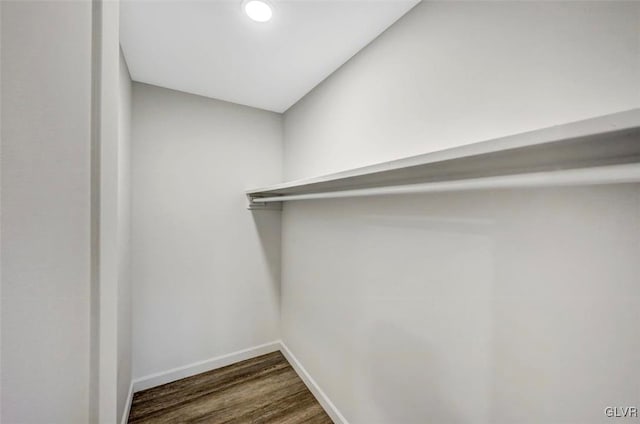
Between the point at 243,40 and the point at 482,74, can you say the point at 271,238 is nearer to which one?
the point at 243,40

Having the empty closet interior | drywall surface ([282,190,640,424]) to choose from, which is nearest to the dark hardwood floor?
the empty closet interior

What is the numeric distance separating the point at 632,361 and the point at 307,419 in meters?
1.63

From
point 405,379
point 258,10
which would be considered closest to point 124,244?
point 258,10

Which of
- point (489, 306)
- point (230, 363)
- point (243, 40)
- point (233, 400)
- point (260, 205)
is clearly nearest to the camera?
point (489, 306)

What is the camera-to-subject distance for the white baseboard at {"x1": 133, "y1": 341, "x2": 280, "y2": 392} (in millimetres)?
1812

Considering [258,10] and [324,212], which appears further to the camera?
[324,212]

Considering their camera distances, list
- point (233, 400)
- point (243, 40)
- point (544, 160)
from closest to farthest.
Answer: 1. point (544, 160)
2. point (243, 40)
3. point (233, 400)

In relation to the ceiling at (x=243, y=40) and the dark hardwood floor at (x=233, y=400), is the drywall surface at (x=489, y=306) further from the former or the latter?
the ceiling at (x=243, y=40)

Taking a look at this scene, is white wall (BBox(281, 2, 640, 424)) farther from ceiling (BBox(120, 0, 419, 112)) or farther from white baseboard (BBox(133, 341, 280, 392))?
white baseboard (BBox(133, 341, 280, 392))

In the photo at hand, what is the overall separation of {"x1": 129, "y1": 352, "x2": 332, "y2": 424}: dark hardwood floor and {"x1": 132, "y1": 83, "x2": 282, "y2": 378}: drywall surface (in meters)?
0.17

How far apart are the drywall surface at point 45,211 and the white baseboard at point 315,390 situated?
1.49m

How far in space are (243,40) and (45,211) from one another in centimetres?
138

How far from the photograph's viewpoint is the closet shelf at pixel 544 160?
40 centimetres

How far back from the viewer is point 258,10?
1155 millimetres
